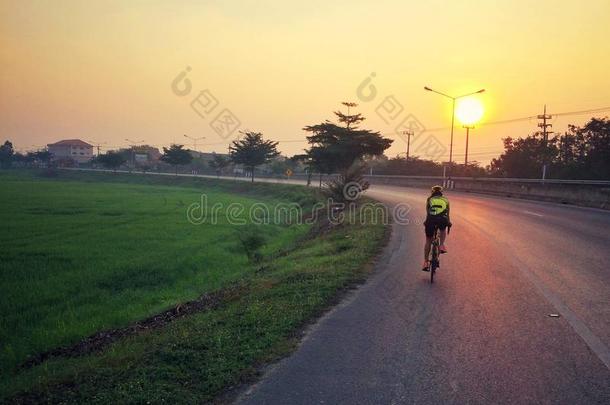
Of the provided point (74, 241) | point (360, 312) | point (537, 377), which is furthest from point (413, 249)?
point (74, 241)

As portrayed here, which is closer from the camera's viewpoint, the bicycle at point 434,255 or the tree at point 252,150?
the bicycle at point 434,255

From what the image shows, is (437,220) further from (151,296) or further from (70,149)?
(70,149)

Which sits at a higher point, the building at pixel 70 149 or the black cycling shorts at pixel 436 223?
the building at pixel 70 149

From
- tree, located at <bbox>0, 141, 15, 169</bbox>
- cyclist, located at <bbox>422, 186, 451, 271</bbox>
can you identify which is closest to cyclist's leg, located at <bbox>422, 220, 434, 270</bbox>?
cyclist, located at <bbox>422, 186, 451, 271</bbox>

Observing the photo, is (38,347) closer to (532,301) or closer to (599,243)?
(532,301)

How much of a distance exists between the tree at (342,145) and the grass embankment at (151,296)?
41.0 ft

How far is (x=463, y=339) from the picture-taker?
16.4 feet

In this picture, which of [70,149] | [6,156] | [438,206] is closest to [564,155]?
[438,206]

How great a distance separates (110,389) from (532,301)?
568 centimetres

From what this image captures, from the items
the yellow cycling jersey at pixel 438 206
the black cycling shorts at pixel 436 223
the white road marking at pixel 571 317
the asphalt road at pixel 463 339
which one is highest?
the yellow cycling jersey at pixel 438 206

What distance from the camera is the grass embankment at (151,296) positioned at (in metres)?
4.34

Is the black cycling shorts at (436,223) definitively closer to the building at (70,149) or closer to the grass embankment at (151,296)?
the grass embankment at (151,296)

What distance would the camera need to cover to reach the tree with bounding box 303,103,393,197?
3462 cm

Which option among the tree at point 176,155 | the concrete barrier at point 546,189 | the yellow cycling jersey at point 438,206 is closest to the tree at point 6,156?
the tree at point 176,155
